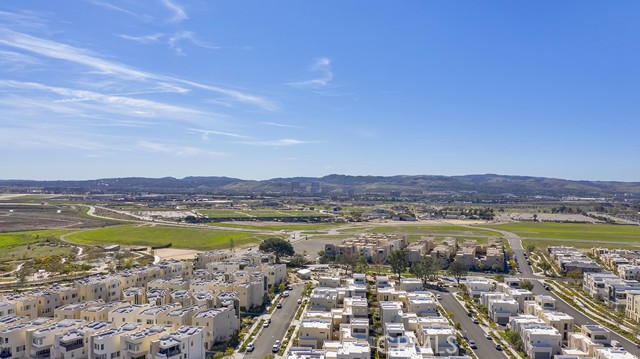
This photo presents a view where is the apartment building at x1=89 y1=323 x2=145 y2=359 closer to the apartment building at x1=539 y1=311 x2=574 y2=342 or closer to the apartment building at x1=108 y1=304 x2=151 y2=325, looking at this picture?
the apartment building at x1=108 y1=304 x2=151 y2=325

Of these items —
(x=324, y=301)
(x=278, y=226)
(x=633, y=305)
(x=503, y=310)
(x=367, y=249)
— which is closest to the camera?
(x=503, y=310)

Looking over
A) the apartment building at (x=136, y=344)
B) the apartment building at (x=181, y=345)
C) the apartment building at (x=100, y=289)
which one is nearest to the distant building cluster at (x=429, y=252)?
the apartment building at (x=100, y=289)

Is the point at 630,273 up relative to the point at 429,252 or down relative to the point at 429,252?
up

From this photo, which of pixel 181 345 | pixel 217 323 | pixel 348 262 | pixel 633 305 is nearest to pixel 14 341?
pixel 181 345

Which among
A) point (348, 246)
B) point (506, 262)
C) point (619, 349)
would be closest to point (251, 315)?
point (619, 349)

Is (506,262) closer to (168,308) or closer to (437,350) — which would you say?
Result: (437,350)

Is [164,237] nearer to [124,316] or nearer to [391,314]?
[124,316]

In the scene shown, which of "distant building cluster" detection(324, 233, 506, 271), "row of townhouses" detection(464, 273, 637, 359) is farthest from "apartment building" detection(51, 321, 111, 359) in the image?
"distant building cluster" detection(324, 233, 506, 271)
